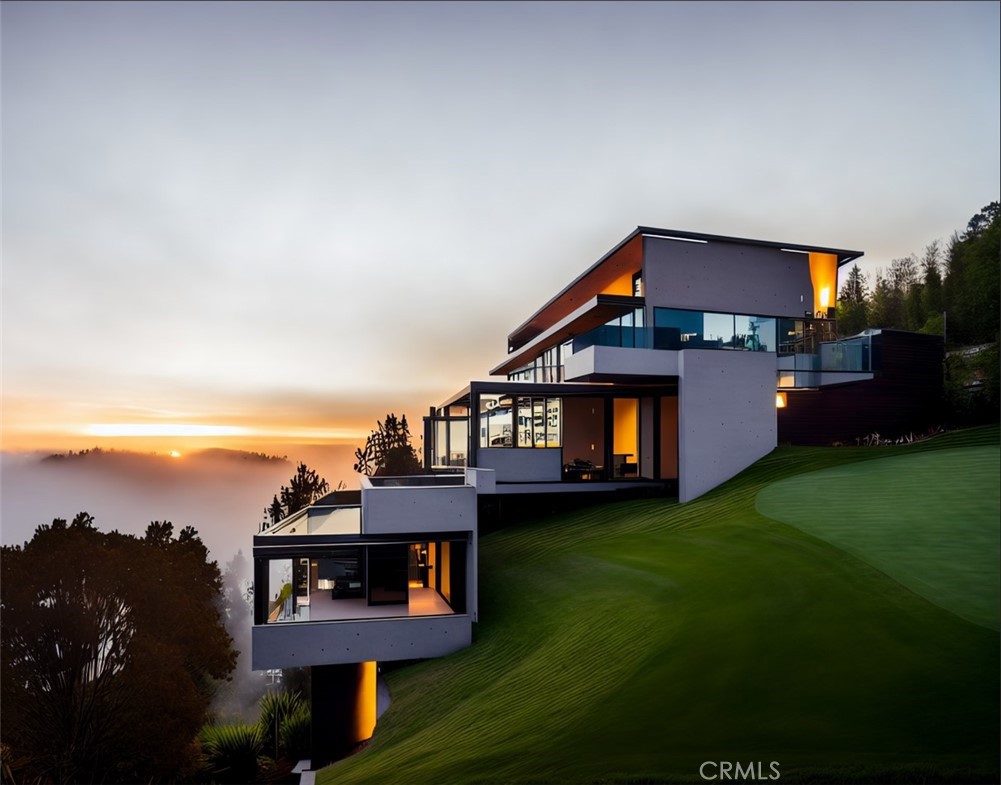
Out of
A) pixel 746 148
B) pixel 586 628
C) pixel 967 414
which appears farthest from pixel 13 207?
pixel 967 414

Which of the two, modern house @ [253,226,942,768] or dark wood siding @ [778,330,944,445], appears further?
dark wood siding @ [778,330,944,445]

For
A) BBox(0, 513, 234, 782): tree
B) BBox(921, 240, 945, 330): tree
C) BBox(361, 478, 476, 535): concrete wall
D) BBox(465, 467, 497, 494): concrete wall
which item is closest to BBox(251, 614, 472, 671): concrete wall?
BBox(361, 478, 476, 535): concrete wall

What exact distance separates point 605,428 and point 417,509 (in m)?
8.85

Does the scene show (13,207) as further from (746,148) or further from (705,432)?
(705,432)

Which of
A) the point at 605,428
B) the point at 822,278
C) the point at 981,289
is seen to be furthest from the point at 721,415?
the point at 981,289

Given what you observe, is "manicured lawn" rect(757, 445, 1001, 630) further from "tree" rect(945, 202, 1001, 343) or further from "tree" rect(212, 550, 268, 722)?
"tree" rect(212, 550, 268, 722)

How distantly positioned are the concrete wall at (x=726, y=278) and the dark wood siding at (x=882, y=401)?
11.5ft

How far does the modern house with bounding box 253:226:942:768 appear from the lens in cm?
1344

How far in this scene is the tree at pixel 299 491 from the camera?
37.4m

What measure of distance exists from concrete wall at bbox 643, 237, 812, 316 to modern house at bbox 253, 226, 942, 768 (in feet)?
0.17

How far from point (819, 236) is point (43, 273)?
30.2 m

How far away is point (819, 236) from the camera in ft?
89.0

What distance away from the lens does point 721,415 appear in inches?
719

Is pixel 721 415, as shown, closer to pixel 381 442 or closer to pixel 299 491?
pixel 299 491
